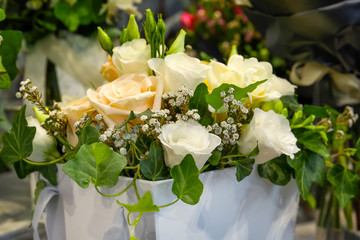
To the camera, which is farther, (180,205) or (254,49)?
(254,49)

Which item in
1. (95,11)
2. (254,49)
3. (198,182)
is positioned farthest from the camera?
(254,49)

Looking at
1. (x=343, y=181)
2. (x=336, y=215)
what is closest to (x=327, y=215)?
(x=336, y=215)

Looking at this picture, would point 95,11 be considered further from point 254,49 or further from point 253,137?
point 253,137

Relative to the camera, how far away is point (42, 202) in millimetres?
476

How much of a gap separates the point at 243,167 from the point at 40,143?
0.23 meters

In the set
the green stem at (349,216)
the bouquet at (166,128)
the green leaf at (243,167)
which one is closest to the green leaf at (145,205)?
the bouquet at (166,128)

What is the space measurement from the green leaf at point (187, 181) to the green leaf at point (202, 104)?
7 centimetres

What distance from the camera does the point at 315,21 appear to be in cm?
65

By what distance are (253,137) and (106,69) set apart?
0.63 ft

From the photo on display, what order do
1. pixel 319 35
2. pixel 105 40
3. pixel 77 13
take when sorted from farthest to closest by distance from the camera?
pixel 77 13 → pixel 319 35 → pixel 105 40

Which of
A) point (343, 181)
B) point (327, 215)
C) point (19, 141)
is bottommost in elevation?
point (327, 215)

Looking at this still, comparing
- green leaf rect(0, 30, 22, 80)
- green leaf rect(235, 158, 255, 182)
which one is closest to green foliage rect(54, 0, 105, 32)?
green leaf rect(0, 30, 22, 80)

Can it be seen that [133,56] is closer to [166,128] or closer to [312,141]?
[166,128]

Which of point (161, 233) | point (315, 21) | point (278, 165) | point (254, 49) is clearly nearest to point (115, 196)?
point (161, 233)
